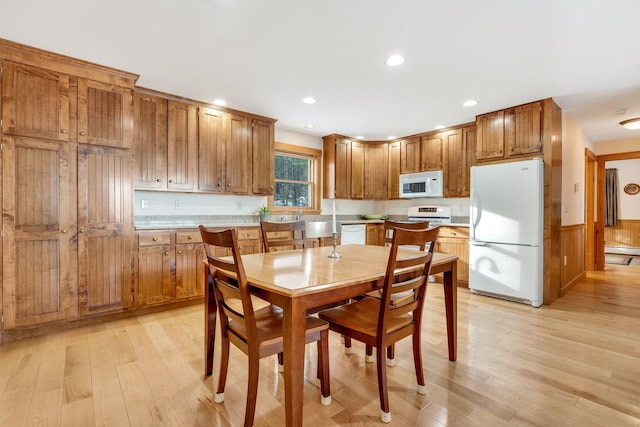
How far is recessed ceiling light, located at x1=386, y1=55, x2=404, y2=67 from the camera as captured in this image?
2549mm

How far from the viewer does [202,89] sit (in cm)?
329

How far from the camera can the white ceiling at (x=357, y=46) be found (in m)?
1.98

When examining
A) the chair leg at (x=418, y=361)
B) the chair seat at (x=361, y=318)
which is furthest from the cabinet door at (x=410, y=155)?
the chair leg at (x=418, y=361)

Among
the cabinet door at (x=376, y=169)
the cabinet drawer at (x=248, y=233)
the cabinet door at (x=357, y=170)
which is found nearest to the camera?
the cabinet drawer at (x=248, y=233)

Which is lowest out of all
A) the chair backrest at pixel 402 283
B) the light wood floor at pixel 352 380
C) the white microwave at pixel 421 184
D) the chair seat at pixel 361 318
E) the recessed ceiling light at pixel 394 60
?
the light wood floor at pixel 352 380

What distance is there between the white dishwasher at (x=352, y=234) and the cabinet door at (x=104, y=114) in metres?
3.20

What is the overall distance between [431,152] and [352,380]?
4.00 metres

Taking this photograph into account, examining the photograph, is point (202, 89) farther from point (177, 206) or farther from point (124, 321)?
point (124, 321)

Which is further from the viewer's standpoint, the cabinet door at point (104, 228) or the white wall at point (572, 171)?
the white wall at point (572, 171)

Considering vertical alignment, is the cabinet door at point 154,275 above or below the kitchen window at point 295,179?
below

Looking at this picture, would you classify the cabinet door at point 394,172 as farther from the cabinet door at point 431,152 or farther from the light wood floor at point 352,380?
the light wood floor at point 352,380

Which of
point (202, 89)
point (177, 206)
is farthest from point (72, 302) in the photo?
point (202, 89)

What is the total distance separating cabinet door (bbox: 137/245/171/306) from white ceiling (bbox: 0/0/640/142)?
5.79ft

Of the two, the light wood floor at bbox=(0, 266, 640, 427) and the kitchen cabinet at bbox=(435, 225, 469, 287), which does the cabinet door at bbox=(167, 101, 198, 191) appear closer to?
the light wood floor at bbox=(0, 266, 640, 427)
